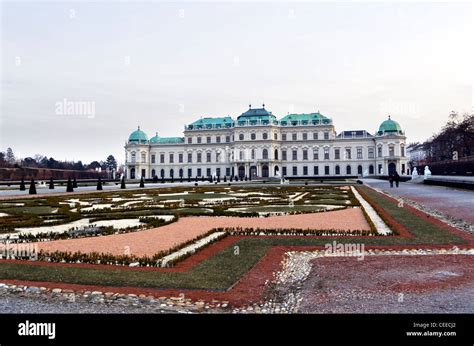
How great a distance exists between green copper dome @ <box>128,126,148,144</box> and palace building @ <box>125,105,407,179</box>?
0.87 ft

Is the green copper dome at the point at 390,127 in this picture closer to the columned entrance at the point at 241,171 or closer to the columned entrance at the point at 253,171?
the columned entrance at the point at 253,171

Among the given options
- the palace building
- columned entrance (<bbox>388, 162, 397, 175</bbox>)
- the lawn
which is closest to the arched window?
the palace building

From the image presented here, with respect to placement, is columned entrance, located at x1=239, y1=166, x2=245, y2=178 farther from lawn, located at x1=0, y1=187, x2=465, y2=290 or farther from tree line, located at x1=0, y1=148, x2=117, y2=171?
lawn, located at x1=0, y1=187, x2=465, y2=290

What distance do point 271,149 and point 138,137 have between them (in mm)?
30019

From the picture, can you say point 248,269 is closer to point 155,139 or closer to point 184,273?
point 184,273

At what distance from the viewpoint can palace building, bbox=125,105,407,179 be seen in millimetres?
80312

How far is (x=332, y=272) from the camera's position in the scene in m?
6.15

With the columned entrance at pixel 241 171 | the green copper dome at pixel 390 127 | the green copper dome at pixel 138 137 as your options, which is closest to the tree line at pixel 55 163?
the green copper dome at pixel 138 137

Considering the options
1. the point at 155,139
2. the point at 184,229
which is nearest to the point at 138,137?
the point at 155,139

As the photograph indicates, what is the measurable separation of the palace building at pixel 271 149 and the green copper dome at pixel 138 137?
0.87 feet
